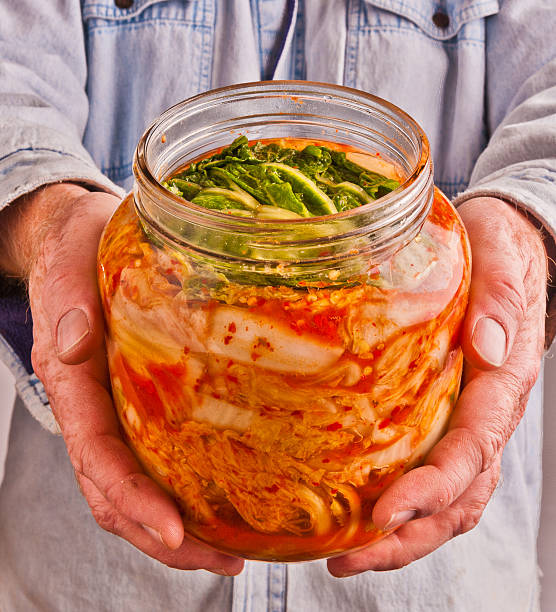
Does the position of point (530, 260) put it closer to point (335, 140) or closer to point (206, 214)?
point (335, 140)

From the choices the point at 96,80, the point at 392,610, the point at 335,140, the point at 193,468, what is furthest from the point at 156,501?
the point at 96,80

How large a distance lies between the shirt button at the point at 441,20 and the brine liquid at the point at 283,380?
0.53m

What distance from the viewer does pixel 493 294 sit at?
0.48 meters

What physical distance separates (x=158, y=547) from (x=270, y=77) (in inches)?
24.1

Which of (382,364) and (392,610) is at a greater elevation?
(382,364)

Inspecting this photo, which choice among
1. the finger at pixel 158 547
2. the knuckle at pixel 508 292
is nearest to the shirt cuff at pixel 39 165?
the finger at pixel 158 547

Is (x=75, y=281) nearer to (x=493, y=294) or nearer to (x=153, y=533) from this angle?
(x=153, y=533)

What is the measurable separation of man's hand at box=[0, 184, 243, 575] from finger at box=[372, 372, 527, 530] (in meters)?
0.16

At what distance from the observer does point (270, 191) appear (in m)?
0.43

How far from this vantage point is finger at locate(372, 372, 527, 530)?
0.47 m

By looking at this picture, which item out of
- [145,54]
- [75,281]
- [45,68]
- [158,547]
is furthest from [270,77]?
[158,547]

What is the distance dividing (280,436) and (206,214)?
0.14 metres

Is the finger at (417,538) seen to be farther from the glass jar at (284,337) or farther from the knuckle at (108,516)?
the knuckle at (108,516)

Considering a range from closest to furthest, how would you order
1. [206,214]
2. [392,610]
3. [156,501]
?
[206,214] → [156,501] → [392,610]
